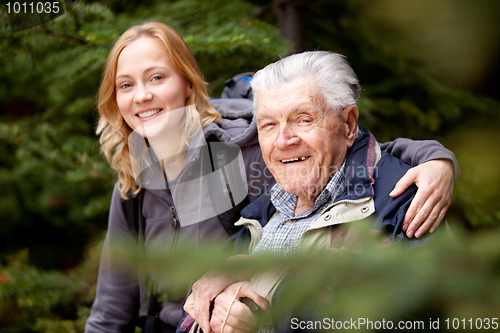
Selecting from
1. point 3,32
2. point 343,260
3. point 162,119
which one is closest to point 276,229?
point 162,119

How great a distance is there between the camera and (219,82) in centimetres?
222

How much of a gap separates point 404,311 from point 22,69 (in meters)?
3.80

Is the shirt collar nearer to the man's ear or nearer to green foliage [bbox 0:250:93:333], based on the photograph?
the man's ear

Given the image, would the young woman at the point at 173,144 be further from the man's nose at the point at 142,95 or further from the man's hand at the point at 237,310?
the man's hand at the point at 237,310

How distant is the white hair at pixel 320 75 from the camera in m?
1.08

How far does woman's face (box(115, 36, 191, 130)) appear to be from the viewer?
1354 millimetres

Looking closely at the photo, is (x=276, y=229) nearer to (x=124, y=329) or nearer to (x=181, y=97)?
(x=181, y=97)

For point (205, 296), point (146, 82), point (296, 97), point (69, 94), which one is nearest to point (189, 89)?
point (146, 82)

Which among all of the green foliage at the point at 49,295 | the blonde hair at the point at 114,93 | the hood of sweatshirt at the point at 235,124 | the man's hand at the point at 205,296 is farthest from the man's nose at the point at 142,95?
the green foliage at the point at 49,295

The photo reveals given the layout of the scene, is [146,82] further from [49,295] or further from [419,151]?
[49,295]
